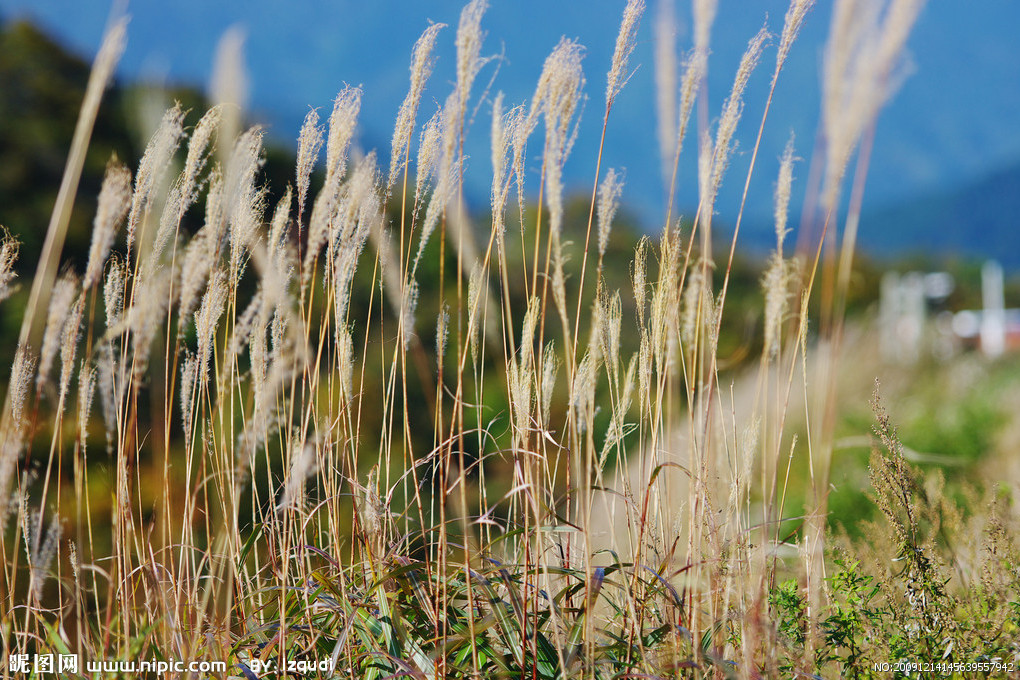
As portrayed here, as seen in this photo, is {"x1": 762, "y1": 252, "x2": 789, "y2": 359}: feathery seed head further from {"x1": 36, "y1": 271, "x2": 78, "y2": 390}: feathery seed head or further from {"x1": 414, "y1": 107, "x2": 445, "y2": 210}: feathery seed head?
{"x1": 36, "y1": 271, "x2": 78, "y2": 390}: feathery seed head

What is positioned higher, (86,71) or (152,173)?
(86,71)

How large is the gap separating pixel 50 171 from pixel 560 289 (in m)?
5.95

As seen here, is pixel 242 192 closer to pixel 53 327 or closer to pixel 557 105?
pixel 53 327

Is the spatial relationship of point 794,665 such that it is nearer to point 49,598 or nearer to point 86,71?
point 49,598

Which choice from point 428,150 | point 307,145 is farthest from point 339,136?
point 428,150

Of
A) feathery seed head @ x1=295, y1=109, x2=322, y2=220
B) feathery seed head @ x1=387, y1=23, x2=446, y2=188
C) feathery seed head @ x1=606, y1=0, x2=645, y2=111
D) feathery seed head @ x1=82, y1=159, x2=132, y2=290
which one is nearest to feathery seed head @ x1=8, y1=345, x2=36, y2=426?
feathery seed head @ x1=82, y1=159, x2=132, y2=290

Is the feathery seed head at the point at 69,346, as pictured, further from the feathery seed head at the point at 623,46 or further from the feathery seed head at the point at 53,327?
the feathery seed head at the point at 623,46

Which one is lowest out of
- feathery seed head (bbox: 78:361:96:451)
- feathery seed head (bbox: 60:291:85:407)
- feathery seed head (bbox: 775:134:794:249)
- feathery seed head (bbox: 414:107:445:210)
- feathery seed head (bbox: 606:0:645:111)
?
feathery seed head (bbox: 78:361:96:451)

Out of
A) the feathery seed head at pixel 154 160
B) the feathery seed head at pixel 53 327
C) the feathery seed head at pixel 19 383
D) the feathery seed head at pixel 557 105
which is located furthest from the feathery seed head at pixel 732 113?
the feathery seed head at pixel 19 383

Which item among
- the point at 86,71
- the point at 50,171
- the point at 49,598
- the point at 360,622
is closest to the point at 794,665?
the point at 360,622

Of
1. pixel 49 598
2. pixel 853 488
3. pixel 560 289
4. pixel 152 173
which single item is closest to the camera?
pixel 560 289

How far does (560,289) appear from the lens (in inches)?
50.1

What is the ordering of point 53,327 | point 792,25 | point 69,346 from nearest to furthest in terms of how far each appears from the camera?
point 792,25, point 53,327, point 69,346

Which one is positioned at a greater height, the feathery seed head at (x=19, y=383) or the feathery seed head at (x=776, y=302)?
the feathery seed head at (x=776, y=302)
